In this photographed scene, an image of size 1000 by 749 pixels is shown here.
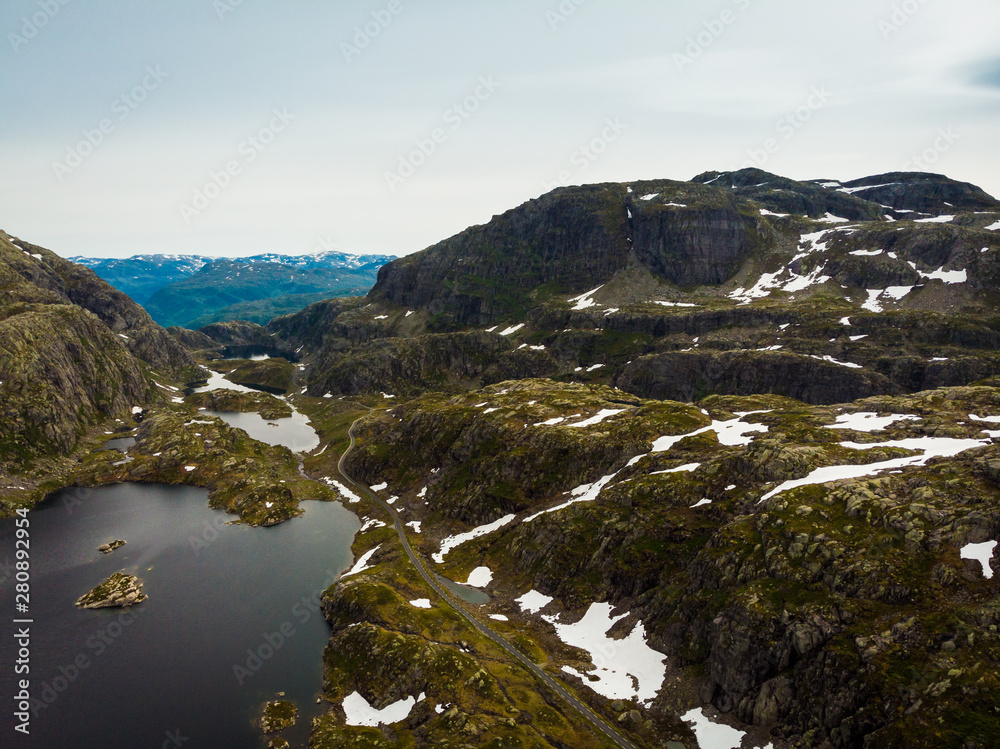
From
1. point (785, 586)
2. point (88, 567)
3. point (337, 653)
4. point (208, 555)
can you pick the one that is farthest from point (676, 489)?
point (88, 567)

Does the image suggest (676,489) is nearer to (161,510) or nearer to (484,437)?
(484,437)

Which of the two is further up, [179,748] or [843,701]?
[843,701]

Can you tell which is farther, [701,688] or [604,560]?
[604,560]

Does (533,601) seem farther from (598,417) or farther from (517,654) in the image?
(598,417)

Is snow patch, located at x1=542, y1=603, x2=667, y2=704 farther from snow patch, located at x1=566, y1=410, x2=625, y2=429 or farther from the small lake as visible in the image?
snow patch, located at x1=566, y1=410, x2=625, y2=429

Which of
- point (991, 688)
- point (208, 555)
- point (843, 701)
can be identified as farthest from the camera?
point (208, 555)

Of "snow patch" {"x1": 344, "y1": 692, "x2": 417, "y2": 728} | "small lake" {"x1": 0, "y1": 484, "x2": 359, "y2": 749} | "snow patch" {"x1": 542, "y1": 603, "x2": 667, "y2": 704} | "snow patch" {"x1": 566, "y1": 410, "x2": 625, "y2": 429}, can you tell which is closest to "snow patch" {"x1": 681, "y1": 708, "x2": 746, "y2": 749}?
"snow patch" {"x1": 542, "y1": 603, "x2": 667, "y2": 704}

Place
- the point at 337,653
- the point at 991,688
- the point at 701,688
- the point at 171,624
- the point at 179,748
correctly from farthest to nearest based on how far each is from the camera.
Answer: the point at 171,624
the point at 337,653
the point at 701,688
the point at 179,748
the point at 991,688

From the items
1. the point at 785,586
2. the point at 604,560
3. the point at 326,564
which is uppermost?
the point at 785,586
